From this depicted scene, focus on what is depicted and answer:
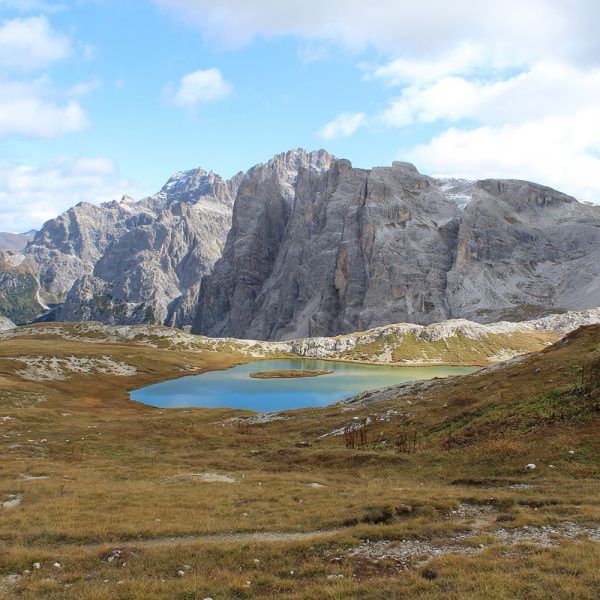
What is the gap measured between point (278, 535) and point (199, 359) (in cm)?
16358

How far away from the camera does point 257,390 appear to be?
393 feet

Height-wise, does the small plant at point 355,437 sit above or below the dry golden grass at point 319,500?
below

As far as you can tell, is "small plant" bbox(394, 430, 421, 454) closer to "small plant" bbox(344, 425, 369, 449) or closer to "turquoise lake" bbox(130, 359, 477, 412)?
"small plant" bbox(344, 425, 369, 449)

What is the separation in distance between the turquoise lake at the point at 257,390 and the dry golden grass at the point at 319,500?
148 ft

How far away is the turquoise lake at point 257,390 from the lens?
10269 cm

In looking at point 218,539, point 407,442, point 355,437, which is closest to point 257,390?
point 355,437

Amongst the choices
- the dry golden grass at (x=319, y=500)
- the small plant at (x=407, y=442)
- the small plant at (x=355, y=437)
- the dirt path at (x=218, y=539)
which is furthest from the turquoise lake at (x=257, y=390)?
the dirt path at (x=218, y=539)

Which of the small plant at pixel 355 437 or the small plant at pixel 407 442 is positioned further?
the small plant at pixel 355 437

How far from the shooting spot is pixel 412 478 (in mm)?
30609

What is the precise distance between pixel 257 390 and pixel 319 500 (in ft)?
314

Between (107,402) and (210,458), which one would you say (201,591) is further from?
(107,402)

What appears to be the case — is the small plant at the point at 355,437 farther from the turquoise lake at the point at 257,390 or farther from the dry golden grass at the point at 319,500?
the turquoise lake at the point at 257,390

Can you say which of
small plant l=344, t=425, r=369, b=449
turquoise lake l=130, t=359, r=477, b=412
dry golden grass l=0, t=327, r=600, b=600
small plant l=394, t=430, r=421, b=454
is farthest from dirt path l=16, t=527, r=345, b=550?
turquoise lake l=130, t=359, r=477, b=412

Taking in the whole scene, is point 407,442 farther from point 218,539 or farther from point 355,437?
point 218,539
